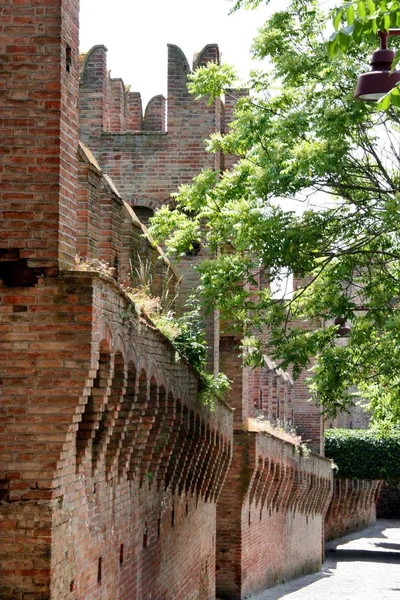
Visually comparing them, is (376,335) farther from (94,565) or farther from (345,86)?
(94,565)

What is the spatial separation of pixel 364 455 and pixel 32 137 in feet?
124

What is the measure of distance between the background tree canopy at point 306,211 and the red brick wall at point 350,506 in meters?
32.1

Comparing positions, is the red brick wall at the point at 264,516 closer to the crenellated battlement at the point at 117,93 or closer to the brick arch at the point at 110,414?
the crenellated battlement at the point at 117,93

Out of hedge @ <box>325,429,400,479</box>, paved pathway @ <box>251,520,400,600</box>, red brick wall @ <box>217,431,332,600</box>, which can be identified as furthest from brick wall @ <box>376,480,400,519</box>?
red brick wall @ <box>217,431,332,600</box>

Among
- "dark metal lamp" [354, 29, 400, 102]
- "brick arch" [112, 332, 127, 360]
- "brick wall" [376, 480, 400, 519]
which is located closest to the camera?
"dark metal lamp" [354, 29, 400, 102]

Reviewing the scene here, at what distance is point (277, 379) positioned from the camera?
39.9m

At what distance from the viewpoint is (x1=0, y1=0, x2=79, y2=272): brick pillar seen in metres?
11.7

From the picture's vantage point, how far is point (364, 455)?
157 ft

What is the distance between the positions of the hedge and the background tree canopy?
26.1 m

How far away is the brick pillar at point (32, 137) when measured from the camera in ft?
38.3

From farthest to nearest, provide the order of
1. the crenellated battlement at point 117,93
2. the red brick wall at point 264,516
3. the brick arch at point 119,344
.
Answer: the red brick wall at point 264,516, the crenellated battlement at point 117,93, the brick arch at point 119,344

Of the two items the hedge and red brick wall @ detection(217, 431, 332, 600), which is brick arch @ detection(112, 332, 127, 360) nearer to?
red brick wall @ detection(217, 431, 332, 600)

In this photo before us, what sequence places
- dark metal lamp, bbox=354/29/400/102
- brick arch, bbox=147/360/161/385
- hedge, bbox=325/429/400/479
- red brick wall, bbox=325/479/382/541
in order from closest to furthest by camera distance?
dark metal lamp, bbox=354/29/400/102 → brick arch, bbox=147/360/161/385 → hedge, bbox=325/429/400/479 → red brick wall, bbox=325/479/382/541

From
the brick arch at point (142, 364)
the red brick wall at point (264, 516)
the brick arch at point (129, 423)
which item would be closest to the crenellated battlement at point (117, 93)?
the red brick wall at point (264, 516)
